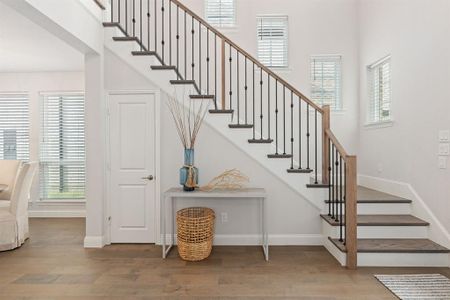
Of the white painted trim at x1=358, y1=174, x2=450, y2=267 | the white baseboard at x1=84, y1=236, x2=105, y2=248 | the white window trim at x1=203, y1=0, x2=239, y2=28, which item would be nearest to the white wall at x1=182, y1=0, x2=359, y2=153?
the white window trim at x1=203, y1=0, x2=239, y2=28

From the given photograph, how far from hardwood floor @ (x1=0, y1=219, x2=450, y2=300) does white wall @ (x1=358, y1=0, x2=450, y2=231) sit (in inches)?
43.0

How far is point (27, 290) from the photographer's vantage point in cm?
291

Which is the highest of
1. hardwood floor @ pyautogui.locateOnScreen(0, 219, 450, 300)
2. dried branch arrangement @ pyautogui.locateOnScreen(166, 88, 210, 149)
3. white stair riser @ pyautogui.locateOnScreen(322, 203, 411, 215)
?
dried branch arrangement @ pyautogui.locateOnScreen(166, 88, 210, 149)

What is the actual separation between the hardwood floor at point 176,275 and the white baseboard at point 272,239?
125 millimetres

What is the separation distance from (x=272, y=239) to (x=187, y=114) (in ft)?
6.70

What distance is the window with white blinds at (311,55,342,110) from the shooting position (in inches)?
220

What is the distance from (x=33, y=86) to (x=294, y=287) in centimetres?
581

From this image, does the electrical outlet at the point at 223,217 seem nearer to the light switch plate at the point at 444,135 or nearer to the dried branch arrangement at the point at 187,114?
the dried branch arrangement at the point at 187,114

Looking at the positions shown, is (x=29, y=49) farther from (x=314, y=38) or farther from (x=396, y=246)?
(x=396, y=246)

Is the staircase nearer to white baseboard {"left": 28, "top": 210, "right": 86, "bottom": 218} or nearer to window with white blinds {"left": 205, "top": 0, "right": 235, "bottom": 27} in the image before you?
window with white blinds {"left": 205, "top": 0, "right": 235, "bottom": 27}

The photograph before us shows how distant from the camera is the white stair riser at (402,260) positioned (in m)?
3.29

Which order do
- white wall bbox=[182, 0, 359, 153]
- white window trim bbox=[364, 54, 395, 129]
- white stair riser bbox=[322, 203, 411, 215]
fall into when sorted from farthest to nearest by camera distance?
white wall bbox=[182, 0, 359, 153] → white window trim bbox=[364, 54, 395, 129] → white stair riser bbox=[322, 203, 411, 215]

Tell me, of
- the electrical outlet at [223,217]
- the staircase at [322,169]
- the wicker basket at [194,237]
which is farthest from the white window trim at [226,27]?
the wicker basket at [194,237]

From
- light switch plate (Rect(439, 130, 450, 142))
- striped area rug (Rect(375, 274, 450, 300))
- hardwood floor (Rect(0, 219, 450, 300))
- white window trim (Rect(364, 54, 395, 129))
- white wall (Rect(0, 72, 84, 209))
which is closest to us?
striped area rug (Rect(375, 274, 450, 300))
